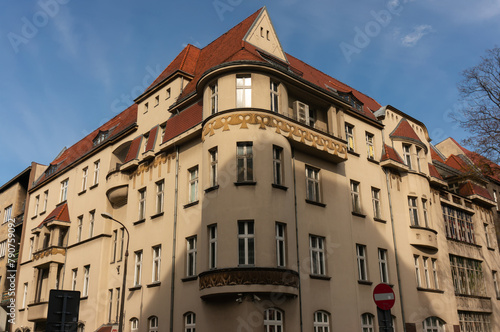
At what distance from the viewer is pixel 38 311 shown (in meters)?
32.6

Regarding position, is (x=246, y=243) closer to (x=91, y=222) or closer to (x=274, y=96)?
(x=274, y=96)

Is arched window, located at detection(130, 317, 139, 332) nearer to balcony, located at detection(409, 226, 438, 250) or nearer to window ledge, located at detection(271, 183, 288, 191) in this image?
window ledge, located at detection(271, 183, 288, 191)

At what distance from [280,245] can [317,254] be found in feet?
9.99

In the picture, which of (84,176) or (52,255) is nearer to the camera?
(52,255)

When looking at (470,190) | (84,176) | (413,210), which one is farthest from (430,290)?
(84,176)

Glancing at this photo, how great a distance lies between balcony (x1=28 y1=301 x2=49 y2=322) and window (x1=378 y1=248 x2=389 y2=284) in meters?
21.6

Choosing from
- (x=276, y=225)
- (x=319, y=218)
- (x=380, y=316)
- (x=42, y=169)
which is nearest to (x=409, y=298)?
(x=319, y=218)

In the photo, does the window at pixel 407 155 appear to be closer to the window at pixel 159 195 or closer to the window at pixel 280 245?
the window at pixel 280 245

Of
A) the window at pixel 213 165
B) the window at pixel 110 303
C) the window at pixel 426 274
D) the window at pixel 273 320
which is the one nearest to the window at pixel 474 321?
the window at pixel 426 274

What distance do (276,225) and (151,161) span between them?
10027 millimetres

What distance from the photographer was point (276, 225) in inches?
806

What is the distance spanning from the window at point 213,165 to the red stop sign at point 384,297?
12000 millimetres

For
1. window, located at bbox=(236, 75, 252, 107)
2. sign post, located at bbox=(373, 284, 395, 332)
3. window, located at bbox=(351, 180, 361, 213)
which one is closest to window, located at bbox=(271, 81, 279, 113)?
window, located at bbox=(236, 75, 252, 107)

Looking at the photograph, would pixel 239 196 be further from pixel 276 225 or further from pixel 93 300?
pixel 93 300
